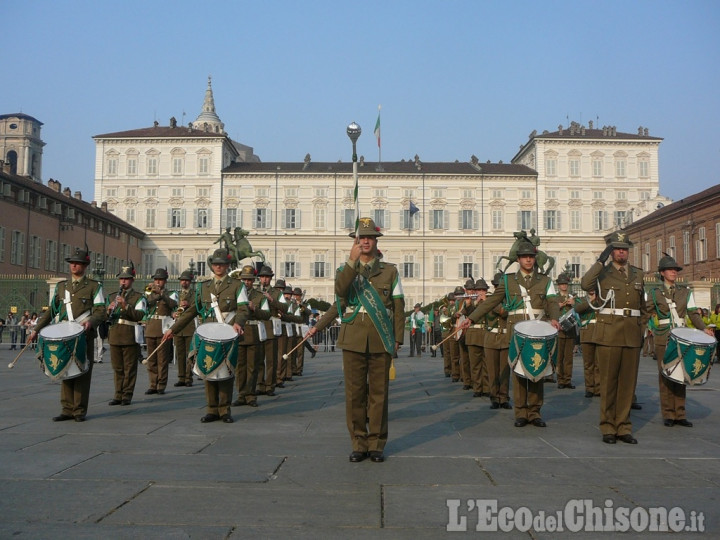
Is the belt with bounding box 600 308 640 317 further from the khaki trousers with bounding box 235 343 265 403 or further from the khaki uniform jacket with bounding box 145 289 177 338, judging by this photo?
the khaki uniform jacket with bounding box 145 289 177 338

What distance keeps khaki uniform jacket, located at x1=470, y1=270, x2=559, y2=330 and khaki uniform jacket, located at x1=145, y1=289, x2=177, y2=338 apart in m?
7.10

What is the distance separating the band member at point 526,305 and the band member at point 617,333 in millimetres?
718

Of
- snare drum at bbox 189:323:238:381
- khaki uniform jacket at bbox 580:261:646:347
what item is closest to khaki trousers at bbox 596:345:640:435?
khaki uniform jacket at bbox 580:261:646:347

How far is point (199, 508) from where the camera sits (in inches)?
181

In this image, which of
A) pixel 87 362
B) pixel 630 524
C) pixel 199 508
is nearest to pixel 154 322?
pixel 87 362

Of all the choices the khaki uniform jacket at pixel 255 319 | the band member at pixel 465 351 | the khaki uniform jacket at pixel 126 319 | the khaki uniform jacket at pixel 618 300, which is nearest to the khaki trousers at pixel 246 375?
the khaki uniform jacket at pixel 255 319

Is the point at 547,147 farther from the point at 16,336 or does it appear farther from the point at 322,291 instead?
the point at 16,336

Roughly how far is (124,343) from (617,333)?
23.4 ft

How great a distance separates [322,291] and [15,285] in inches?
1433

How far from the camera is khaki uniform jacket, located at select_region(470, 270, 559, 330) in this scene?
8555mm

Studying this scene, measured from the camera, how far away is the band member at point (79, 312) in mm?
8633

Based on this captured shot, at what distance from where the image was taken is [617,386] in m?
7.56

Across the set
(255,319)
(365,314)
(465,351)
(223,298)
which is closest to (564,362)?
(465,351)

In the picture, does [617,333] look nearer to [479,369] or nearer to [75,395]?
[479,369]
